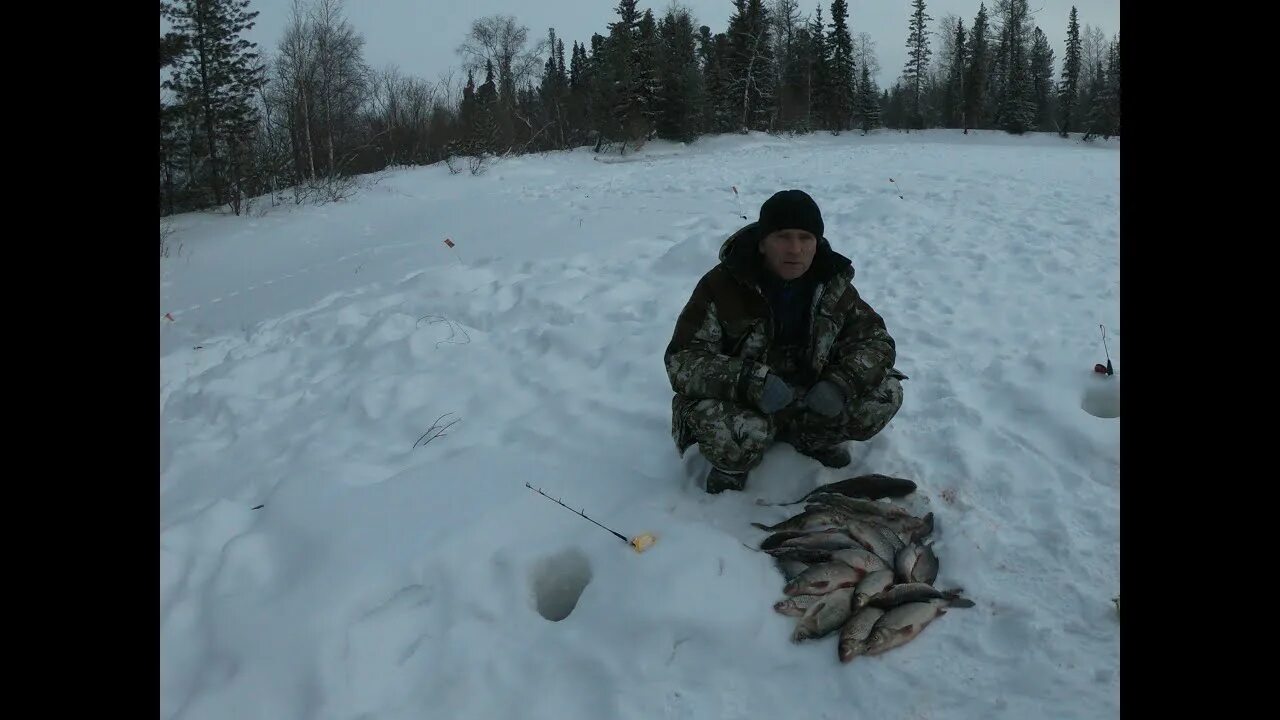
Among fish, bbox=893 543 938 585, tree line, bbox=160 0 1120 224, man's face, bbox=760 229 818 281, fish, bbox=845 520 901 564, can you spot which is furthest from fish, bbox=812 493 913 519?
tree line, bbox=160 0 1120 224

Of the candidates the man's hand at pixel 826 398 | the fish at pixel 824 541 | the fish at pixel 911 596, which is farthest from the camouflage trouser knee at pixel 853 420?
the fish at pixel 911 596

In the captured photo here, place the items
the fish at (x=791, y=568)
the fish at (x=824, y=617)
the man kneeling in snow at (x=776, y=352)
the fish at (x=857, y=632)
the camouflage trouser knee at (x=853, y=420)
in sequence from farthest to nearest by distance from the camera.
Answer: the camouflage trouser knee at (x=853, y=420)
the man kneeling in snow at (x=776, y=352)
the fish at (x=791, y=568)
the fish at (x=824, y=617)
the fish at (x=857, y=632)

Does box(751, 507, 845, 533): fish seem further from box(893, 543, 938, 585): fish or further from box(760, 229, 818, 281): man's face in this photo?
box(760, 229, 818, 281): man's face

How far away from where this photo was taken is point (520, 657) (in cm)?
230

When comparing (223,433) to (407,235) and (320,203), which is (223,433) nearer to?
(407,235)

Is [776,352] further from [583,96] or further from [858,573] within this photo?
[583,96]

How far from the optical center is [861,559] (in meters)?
2.46

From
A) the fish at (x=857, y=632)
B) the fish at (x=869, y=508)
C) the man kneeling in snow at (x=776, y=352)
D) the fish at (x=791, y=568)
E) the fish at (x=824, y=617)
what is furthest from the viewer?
the man kneeling in snow at (x=776, y=352)

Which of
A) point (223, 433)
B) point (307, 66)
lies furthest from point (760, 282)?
point (307, 66)

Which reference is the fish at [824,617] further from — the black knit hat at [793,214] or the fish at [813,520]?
the black knit hat at [793,214]

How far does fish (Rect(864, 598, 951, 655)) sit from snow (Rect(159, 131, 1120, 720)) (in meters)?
0.05

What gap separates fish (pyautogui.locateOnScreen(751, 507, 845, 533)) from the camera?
268 cm

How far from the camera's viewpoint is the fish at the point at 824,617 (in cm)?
228
